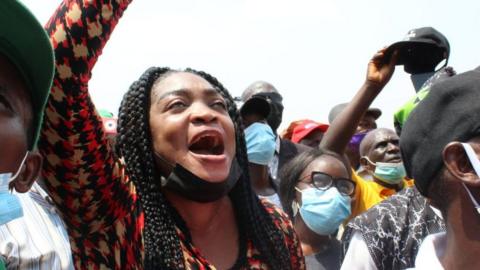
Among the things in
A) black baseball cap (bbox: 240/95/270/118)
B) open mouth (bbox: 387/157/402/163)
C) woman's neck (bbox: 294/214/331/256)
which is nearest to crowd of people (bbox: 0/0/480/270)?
woman's neck (bbox: 294/214/331/256)

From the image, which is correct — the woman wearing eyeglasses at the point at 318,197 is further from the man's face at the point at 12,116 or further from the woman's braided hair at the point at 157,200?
the man's face at the point at 12,116

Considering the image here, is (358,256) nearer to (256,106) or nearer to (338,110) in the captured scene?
(256,106)

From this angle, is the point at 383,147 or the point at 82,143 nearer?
the point at 82,143

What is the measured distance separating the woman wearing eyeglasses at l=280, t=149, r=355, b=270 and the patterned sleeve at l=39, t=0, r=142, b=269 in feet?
8.64

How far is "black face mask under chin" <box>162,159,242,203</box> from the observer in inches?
102

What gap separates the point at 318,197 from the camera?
187 inches

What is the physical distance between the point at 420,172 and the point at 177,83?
3.27ft

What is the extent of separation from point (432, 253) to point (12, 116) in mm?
1490

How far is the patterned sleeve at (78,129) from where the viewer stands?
192cm

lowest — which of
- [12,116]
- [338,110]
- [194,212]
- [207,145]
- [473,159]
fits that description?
[338,110]

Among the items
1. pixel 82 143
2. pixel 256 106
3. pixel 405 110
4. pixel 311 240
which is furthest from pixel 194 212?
pixel 256 106

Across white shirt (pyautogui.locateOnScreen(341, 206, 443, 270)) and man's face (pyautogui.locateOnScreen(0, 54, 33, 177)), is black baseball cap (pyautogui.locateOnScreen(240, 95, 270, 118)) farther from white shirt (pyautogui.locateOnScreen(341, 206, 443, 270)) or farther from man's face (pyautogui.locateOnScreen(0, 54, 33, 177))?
man's face (pyautogui.locateOnScreen(0, 54, 33, 177))


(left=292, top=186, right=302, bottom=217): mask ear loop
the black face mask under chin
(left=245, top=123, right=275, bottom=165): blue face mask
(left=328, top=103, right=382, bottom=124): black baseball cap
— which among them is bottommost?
(left=328, top=103, right=382, bottom=124): black baseball cap

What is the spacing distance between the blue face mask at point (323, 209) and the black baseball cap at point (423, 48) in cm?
104
